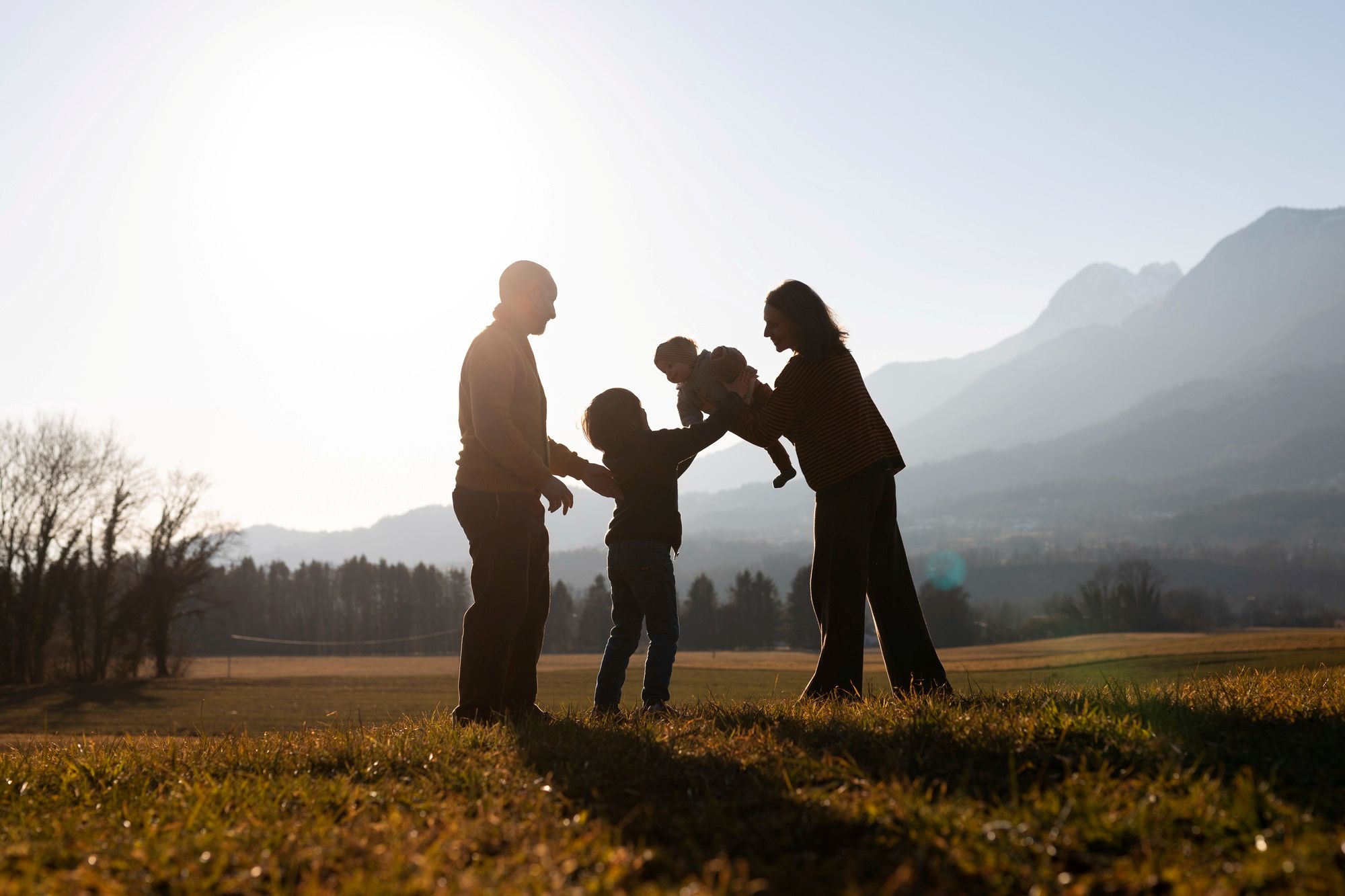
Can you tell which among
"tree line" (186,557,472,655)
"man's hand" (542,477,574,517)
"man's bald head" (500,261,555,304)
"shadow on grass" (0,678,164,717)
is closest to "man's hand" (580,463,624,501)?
"man's hand" (542,477,574,517)

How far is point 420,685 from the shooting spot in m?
49.0

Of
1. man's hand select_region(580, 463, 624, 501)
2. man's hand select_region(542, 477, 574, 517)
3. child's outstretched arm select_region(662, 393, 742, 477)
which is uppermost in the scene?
child's outstretched arm select_region(662, 393, 742, 477)

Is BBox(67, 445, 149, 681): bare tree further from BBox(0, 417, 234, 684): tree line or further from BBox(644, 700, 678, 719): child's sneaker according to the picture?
BBox(644, 700, 678, 719): child's sneaker

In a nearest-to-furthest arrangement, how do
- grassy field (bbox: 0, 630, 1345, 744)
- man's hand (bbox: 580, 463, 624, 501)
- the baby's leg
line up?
the baby's leg, man's hand (bbox: 580, 463, 624, 501), grassy field (bbox: 0, 630, 1345, 744)

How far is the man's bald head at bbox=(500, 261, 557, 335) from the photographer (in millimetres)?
6348

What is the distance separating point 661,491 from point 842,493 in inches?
52.0

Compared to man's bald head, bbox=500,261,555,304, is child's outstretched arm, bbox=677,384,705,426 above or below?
below

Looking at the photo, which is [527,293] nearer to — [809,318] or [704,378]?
[704,378]

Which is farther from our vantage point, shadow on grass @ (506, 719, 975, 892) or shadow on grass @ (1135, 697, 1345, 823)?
shadow on grass @ (1135, 697, 1345, 823)

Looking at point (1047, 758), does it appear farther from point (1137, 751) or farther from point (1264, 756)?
point (1264, 756)

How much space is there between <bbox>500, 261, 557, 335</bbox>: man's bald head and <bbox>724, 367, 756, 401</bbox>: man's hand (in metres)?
1.37

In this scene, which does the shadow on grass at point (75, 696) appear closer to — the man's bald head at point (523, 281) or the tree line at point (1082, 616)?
the man's bald head at point (523, 281)

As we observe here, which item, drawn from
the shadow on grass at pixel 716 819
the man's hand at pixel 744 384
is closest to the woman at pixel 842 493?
the man's hand at pixel 744 384

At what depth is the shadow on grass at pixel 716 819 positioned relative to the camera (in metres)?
2.40
